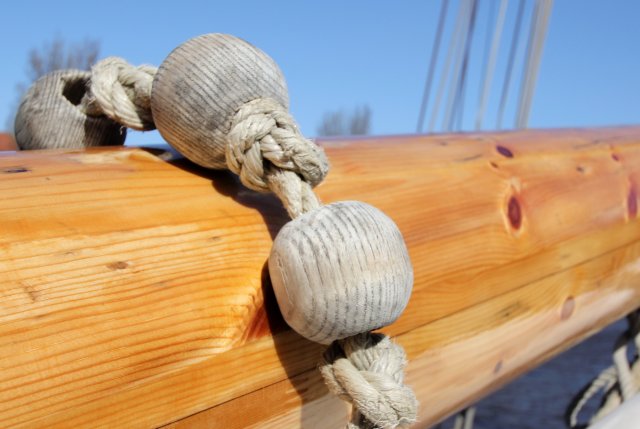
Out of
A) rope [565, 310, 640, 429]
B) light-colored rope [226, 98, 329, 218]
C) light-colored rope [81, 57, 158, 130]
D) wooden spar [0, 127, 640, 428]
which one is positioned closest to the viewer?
wooden spar [0, 127, 640, 428]

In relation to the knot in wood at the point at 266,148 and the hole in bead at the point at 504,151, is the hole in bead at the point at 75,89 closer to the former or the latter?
the knot in wood at the point at 266,148

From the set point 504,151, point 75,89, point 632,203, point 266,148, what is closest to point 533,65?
point 632,203

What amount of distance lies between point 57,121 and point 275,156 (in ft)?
0.89

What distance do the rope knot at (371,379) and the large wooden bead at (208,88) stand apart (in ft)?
0.63

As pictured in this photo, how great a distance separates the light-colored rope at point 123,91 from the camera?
716mm

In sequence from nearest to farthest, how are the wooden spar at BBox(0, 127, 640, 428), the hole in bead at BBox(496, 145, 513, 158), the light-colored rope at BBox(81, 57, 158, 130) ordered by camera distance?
the wooden spar at BBox(0, 127, 640, 428) < the light-colored rope at BBox(81, 57, 158, 130) < the hole in bead at BBox(496, 145, 513, 158)

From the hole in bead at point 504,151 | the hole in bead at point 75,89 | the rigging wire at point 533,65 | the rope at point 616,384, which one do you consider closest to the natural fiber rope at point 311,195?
the hole in bead at point 75,89

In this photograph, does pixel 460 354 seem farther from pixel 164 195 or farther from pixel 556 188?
pixel 164 195

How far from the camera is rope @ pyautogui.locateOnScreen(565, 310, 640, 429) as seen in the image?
1.58 metres

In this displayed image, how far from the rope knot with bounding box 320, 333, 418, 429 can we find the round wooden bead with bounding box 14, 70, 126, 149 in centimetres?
35

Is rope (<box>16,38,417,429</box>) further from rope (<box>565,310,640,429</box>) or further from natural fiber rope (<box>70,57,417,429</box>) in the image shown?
rope (<box>565,310,640,429</box>)

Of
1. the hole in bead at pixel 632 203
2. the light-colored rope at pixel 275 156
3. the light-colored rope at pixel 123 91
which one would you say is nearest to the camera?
the light-colored rope at pixel 275 156

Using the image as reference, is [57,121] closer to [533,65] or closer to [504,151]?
[504,151]

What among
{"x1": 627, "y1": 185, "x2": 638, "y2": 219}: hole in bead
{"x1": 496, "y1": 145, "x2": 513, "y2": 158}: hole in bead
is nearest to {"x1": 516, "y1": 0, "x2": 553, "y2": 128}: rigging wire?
{"x1": 627, "y1": 185, "x2": 638, "y2": 219}: hole in bead
